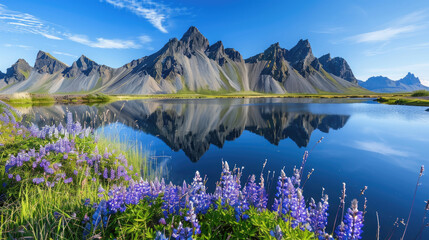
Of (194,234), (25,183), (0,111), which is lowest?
(25,183)

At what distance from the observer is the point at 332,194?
863cm

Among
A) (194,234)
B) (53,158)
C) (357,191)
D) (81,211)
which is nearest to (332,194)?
(357,191)

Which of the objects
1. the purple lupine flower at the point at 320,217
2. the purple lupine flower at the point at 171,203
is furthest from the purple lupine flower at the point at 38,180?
the purple lupine flower at the point at 320,217

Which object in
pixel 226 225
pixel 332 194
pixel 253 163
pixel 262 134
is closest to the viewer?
pixel 226 225

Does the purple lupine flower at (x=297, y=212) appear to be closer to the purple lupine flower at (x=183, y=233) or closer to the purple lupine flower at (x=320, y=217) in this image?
the purple lupine flower at (x=320, y=217)

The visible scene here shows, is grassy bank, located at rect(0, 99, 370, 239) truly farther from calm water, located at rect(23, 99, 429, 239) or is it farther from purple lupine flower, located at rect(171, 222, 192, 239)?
calm water, located at rect(23, 99, 429, 239)

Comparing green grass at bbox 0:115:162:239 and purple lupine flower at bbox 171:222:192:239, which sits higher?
purple lupine flower at bbox 171:222:192:239

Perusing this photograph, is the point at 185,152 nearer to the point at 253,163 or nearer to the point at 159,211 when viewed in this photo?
the point at 253,163

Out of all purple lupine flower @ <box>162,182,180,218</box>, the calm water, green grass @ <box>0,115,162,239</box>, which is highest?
purple lupine flower @ <box>162,182,180,218</box>

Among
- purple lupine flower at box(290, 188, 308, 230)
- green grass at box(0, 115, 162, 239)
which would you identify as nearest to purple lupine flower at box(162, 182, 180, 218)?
green grass at box(0, 115, 162, 239)

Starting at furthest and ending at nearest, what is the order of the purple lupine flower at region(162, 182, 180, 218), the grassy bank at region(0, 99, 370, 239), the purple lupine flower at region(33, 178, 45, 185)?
the purple lupine flower at region(33, 178, 45, 185), the purple lupine flower at region(162, 182, 180, 218), the grassy bank at region(0, 99, 370, 239)

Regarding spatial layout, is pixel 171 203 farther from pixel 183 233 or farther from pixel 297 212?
pixel 297 212

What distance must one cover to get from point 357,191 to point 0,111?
789 inches

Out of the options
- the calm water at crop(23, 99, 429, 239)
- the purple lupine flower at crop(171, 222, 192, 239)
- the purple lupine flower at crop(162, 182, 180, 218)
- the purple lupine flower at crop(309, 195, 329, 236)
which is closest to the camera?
the purple lupine flower at crop(171, 222, 192, 239)
